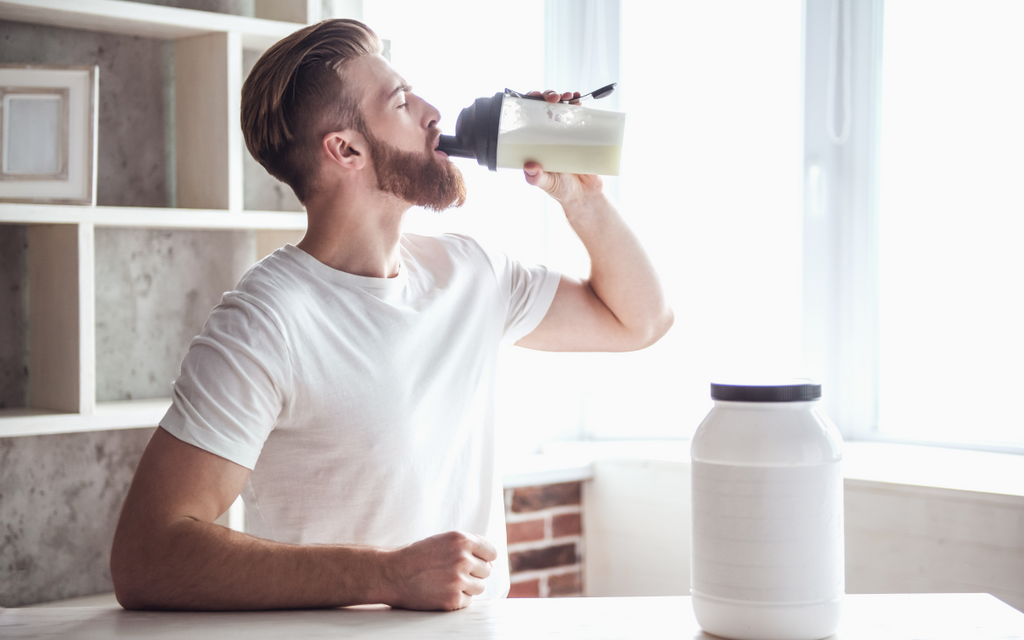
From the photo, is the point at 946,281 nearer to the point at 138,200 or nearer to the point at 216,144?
the point at 216,144

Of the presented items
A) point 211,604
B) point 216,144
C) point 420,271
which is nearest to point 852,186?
point 420,271

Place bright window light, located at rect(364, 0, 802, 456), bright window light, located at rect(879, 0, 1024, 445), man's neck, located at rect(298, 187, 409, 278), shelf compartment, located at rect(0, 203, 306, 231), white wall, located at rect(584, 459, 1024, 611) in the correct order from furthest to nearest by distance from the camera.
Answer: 1. bright window light, located at rect(364, 0, 802, 456)
2. bright window light, located at rect(879, 0, 1024, 445)
3. white wall, located at rect(584, 459, 1024, 611)
4. shelf compartment, located at rect(0, 203, 306, 231)
5. man's neck, located at rect(298, 187, 409, 278)

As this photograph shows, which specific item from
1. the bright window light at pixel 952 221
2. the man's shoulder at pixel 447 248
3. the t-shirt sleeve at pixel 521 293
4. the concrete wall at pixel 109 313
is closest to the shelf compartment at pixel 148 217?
the concrete wall at pixel 109 313

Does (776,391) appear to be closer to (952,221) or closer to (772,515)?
(772,515)

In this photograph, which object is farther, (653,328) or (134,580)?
(653,328)

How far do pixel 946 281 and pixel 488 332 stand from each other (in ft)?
4.09

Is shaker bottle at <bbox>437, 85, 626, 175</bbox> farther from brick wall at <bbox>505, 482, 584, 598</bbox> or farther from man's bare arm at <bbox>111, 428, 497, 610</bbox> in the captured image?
brick wall at <bbox>505, 482, 584, 598</bbox>

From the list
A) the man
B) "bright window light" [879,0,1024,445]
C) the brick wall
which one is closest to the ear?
the man

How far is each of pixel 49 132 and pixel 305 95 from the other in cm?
49

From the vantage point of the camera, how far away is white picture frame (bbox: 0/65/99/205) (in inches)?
56.4

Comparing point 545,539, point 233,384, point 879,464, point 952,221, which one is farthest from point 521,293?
point 952,221

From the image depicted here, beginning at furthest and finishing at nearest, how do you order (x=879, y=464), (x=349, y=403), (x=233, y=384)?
(x=879, y=464)
(x=349, y=403)
(x=233, y=384)

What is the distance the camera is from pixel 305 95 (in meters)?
1.31

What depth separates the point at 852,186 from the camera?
6.98ft
